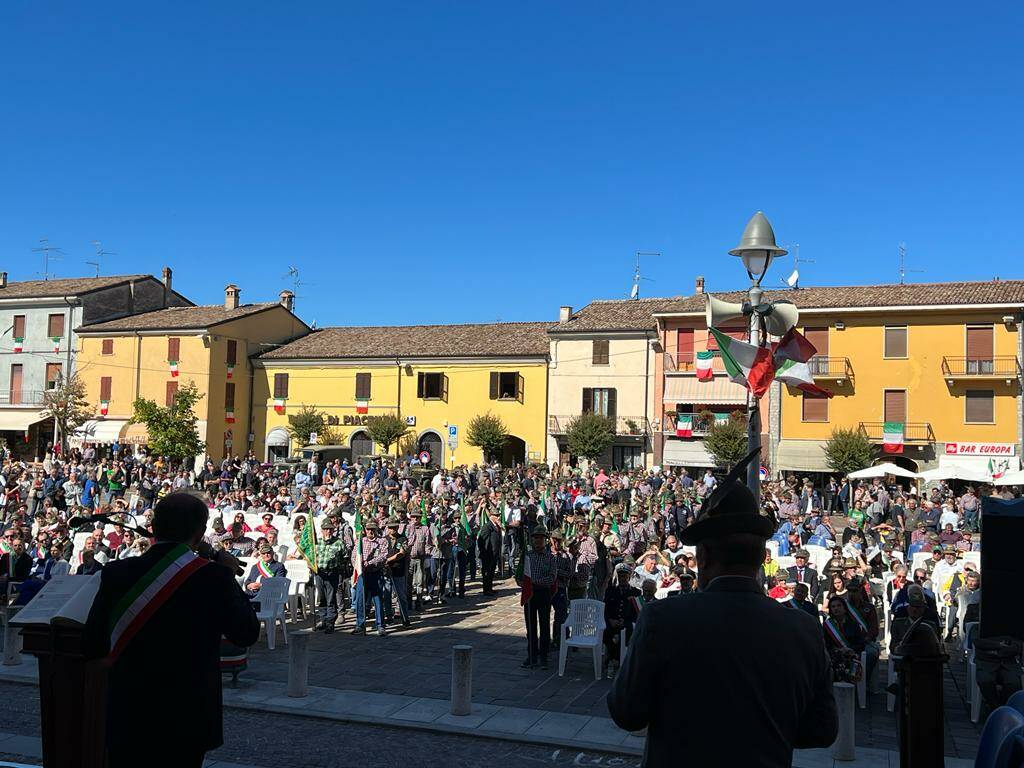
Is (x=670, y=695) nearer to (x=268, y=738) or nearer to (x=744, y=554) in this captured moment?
(x=744, y=554)

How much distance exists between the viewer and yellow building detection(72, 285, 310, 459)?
41812 mm

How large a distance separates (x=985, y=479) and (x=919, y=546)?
872cm

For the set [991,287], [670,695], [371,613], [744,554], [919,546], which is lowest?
[371,613]

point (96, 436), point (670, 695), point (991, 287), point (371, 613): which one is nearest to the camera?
point (670, 695)

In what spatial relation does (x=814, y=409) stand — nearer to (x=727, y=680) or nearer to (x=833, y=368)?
(x=833, y=368)


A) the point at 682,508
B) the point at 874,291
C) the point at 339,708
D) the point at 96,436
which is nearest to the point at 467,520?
the point at 682,508

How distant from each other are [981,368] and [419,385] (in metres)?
23.5

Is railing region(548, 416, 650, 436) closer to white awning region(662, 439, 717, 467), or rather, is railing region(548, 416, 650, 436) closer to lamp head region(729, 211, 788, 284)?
white awning region(662, 439, 717, 467)

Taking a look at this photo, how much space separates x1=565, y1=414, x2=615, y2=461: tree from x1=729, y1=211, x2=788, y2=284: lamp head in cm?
2966

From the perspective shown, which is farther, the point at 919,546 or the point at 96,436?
the point at 96,436

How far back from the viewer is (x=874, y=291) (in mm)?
36406

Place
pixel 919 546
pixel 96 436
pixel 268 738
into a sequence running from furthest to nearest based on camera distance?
pixel 96 436, pixel 919 546, pixel 268 738

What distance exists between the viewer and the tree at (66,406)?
3953cm

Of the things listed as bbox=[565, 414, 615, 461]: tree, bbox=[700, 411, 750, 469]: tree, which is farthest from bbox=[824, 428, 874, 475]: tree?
bbox=[565, 414, 615, 461]: tree
